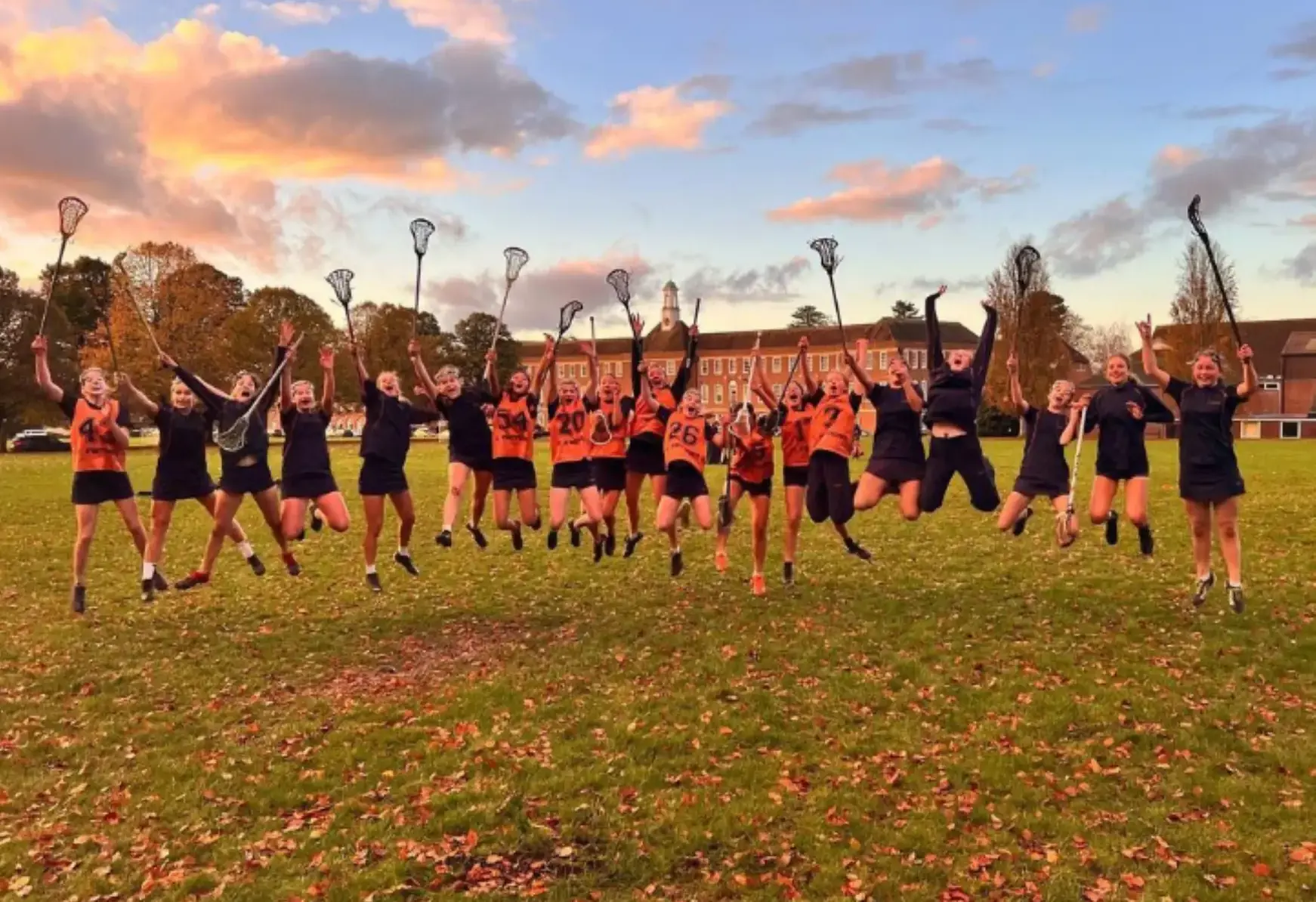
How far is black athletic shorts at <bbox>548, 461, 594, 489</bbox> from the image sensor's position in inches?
610

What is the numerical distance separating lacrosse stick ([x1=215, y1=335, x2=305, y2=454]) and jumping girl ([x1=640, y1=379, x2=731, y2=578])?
5460 mm

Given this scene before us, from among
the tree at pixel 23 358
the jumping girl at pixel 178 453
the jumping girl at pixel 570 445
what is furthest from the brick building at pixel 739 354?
the jumping girl at pixel 178 453

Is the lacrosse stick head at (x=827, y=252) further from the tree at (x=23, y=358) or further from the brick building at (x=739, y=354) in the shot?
the tree at (x=23, y=358)

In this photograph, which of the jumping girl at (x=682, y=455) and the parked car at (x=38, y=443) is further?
the parked car at (x=38, y=443)

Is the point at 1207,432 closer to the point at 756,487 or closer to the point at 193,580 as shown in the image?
the point at 756,487

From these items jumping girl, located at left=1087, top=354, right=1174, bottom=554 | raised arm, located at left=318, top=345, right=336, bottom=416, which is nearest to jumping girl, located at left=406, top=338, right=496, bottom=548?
raised arm, located at left=318, top=345, right=336, bottom=416

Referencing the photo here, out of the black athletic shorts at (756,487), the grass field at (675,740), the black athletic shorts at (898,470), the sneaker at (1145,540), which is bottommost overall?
the grass field at (675,740)

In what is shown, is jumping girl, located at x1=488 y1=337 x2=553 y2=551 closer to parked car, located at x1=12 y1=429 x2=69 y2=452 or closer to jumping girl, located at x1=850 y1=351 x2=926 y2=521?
jumping girl, located at x1=850 y1=351 x2=926 y2=521

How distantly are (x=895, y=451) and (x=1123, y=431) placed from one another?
→ 10.5ft

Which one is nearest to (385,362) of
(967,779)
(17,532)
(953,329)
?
(17,532)

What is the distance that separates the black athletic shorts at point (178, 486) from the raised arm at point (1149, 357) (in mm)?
12810

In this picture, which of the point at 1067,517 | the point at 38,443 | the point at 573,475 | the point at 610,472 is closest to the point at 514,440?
the point at 573,475

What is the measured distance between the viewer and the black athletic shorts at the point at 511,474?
49.4 feet

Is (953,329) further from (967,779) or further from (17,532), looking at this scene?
(967,779)
